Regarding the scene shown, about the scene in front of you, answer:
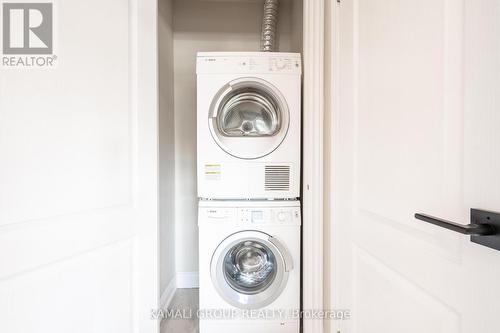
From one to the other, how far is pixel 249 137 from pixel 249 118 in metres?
0.21

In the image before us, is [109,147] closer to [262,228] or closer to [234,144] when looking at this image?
[234,144]

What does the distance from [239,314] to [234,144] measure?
108 cm

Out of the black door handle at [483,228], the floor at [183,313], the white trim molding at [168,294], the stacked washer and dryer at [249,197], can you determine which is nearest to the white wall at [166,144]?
the white trim molding at [168,294]

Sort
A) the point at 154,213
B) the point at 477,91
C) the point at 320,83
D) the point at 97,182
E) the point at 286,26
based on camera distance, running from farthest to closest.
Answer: the point at 286,26, the point at 320,83, the point at 154,213, the point at 97,182, the point at 477,91

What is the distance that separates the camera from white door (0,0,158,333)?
80cm

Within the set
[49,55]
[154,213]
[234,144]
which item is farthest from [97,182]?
[234,144]

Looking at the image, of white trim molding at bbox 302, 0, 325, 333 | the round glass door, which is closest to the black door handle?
white trim molding at bbox 302, 0, 325, 333

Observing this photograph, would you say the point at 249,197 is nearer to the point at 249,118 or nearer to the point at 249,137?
the point at 249,137

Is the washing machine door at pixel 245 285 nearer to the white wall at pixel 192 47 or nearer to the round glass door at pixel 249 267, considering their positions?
the round glass door at pixel 249 267

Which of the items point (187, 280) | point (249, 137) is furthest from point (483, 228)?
point (187, 280)

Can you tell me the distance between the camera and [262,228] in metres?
1.61

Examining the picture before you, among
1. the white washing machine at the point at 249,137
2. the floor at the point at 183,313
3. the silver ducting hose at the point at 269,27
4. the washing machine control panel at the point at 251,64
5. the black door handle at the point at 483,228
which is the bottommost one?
the floor at the point at 183,313
